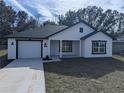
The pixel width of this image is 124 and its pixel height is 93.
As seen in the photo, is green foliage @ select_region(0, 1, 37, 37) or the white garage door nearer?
the white garage door

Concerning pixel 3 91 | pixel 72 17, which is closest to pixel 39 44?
pixel 3 91

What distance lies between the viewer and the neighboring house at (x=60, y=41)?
70.2ft

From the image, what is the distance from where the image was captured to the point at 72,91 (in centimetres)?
780

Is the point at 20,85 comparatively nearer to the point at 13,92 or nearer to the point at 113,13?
the point at 13,92

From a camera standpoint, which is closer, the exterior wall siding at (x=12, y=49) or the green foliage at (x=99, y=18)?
the exterior wall siding at (x=12, y=49)

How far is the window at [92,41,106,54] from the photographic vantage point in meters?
22.9

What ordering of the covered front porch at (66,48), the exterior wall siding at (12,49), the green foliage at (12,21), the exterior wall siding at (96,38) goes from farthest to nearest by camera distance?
the green foliage at (12,21)
the covered front porch at (66,48)
the exterior wall siding at (96,38)
the exterior wall siding at (12,49)

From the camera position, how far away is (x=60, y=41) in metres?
22.6

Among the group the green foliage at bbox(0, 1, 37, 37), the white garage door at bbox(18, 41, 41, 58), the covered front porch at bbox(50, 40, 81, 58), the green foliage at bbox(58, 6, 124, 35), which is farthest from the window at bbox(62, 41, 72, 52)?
the green foliage at bbox(58, 6, 124, 35)

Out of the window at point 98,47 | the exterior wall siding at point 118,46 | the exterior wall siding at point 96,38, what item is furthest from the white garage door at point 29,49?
the exterior wall siding at point 118,46

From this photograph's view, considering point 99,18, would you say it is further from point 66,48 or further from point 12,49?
point 12,49

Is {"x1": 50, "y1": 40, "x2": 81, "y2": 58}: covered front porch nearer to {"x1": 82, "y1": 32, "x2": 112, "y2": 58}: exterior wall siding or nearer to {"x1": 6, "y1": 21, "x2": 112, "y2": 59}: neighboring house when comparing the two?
{"x1": 6, "y1": 21, "x2": 112, "y2": 59}: neighboring house

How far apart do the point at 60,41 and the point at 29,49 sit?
3.95 meters

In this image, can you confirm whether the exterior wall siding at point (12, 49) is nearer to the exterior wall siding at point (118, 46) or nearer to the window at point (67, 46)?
the window at point (67, 46)
